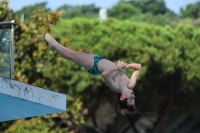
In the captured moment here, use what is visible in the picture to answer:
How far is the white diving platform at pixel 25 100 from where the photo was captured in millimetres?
9516

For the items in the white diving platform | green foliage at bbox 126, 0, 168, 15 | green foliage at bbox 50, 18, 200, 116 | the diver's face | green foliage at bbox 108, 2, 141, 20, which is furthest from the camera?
green foliage at bbox 126, 0, 168, 15

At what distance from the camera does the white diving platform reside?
9.52m

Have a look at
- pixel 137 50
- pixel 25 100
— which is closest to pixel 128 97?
pixel 25 100

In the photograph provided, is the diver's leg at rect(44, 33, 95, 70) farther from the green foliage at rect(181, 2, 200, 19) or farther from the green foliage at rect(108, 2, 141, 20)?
the green foliage at rect(108, 2, 141, 20)

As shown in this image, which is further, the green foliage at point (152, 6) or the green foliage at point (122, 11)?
the green foliage at point (152, 6)

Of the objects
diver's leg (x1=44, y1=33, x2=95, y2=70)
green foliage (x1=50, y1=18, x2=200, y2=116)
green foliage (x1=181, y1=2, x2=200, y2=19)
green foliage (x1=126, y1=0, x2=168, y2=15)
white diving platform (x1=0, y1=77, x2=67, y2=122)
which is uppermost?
diver's leg (x1=44, y1=33, x2=95, y2=70)

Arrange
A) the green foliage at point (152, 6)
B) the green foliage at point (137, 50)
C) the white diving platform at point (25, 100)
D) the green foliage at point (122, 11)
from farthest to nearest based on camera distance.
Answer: the green foliage at point (152, 6)
the green foliage at point (122, 11)
the green foliage at point (137, 50)
the white diving platform at point (25, 100)

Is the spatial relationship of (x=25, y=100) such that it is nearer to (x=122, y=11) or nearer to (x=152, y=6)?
(x=122, y=11)

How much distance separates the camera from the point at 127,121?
115 feet

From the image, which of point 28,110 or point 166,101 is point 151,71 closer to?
point 166,101

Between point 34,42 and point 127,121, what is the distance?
17398 millimetres

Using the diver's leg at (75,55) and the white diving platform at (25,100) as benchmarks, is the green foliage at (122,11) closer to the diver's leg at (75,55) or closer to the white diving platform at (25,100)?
the white diving platform at (25,100)

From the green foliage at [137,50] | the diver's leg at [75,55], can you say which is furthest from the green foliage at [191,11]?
the diver's leg at [75,55]

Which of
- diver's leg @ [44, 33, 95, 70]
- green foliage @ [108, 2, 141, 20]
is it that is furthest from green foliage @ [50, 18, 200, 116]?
green foliage @ [108, 2, 141, 20]
